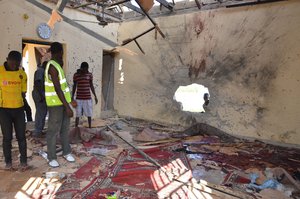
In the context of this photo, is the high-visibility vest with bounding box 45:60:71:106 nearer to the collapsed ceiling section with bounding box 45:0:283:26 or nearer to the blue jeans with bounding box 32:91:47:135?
the blue jeans with bounding box 32:91:47:135

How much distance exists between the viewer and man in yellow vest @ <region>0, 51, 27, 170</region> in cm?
353

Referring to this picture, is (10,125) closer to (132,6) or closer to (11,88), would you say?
(11,88)

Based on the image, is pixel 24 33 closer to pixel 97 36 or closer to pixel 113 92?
pixel 97 36

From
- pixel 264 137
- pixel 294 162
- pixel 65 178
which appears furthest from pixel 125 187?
pixel 264 137

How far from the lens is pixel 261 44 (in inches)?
238

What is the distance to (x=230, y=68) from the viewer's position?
6.59 metres

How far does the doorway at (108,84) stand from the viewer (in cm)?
939

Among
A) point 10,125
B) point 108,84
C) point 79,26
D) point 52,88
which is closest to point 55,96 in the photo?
point 52,88

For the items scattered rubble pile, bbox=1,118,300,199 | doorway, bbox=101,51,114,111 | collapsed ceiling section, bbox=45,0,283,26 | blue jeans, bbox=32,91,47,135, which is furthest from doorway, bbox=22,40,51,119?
scattered rubble pile, bbox=1,118,300,199

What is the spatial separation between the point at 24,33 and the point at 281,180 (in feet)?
21.1

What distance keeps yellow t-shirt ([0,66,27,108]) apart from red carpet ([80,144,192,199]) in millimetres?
1661

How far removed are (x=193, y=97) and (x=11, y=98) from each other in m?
5.15

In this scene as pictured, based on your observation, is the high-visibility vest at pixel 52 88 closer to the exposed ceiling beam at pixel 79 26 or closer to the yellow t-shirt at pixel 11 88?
the yellow t-shirt at pixel 11 88

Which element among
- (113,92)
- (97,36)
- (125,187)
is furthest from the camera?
(113,92)
